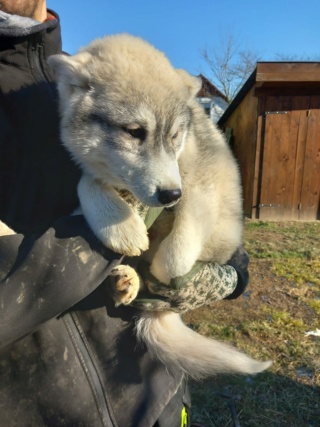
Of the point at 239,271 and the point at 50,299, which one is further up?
the point at 50,299

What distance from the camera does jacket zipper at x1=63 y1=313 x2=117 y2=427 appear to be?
1391 mm

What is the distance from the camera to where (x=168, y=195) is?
4.93 ft

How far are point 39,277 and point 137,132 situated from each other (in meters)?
0.73

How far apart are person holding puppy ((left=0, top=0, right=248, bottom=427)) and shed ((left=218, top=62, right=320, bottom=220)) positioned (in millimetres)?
7585

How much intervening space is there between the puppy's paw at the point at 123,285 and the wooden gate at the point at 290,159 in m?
7.90

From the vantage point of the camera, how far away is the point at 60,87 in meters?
1.74

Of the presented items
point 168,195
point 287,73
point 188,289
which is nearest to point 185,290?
point 188,289

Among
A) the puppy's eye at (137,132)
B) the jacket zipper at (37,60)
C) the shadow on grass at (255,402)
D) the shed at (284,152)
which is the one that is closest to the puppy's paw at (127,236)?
the puppy's eye at (137,132)

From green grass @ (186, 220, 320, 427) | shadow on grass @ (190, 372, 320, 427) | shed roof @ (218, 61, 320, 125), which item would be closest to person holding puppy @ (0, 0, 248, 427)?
shadow on grass @ (190, 372, 320, 427)

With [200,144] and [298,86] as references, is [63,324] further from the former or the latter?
[298,86]

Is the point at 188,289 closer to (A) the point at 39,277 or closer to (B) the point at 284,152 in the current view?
(A) the point at 39,277

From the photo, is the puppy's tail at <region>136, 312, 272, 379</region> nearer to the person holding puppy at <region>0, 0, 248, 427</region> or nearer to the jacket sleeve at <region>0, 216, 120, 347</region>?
the person holding puppy at <region>0, 0, 248, 427</region>

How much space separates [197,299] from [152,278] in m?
0.20

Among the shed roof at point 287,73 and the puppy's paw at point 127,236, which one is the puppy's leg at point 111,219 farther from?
the shed roof at point 287,73
